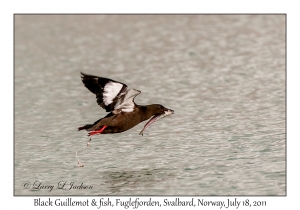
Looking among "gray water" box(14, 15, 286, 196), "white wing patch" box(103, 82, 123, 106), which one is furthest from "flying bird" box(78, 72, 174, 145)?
"gray water" box(14, 15, 286, 196)

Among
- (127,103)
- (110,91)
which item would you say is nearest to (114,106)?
(127,103)

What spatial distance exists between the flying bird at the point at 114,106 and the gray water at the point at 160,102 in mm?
661

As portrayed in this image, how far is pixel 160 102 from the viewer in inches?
781

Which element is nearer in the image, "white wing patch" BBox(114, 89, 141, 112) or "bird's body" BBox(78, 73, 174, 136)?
"bird's body" BBox(78, 73, 174, 136)

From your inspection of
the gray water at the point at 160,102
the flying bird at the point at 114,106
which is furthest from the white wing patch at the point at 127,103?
the gray water at the point at 160,102

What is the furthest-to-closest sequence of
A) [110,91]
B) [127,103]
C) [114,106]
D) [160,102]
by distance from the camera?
1. [160,102]
2. [127,103]
3. [114,106]
4. [110,91]

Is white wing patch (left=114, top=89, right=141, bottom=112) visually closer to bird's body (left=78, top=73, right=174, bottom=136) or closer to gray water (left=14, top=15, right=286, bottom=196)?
bird's body (left=78, top=73, right=174, bottom=136)

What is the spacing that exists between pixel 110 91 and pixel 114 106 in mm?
472

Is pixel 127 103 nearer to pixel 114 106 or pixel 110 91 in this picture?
pixel 114 106

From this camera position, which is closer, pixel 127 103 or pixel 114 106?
pixel 114 106

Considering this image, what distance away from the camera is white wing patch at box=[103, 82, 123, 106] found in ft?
46.2

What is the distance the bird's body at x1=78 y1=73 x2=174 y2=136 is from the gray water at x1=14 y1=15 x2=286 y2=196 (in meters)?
0.66

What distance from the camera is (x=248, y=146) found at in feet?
49.9
